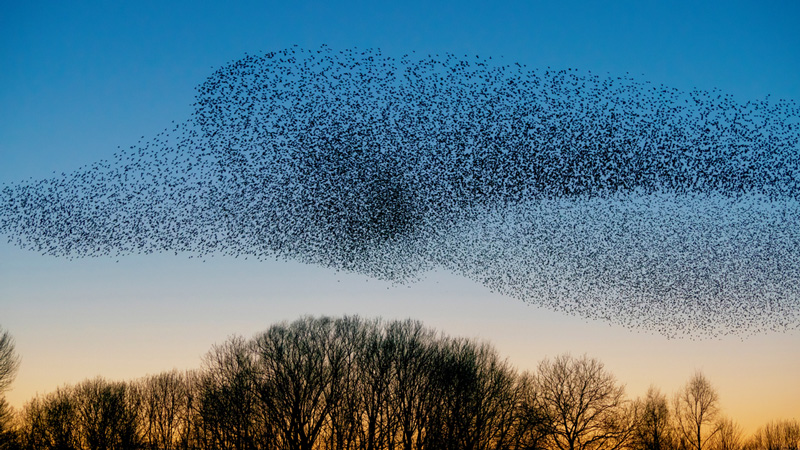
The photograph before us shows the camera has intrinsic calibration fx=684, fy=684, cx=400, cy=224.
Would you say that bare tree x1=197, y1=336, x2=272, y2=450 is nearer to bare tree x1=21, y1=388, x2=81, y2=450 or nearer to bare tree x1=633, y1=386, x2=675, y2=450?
bare tree x1=21, y1=388, x2=81, y2=450

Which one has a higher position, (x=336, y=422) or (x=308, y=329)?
(x=308, y=329)

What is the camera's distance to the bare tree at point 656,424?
60.2 metres

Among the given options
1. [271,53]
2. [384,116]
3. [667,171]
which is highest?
[271,53]

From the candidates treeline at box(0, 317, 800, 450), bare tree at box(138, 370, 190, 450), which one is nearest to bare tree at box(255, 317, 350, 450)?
treeline at box(0, 317, 800, 450)

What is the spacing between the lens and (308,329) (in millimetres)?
50250

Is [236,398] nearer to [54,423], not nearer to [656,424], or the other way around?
[54,423]

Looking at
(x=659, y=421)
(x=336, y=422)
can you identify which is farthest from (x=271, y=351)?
Result: (x=659, y=421)

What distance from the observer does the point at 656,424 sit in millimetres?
61250

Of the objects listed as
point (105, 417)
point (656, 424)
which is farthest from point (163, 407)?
point (656, 424)

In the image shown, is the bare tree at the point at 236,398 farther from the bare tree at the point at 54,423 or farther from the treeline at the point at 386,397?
the bare tree at the point at 54,423

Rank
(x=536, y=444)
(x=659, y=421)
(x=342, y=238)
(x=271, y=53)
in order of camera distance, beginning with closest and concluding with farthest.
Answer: (x=271, y=53), (x=342, y=238), (x=536, y=444), (x=659, y=421)

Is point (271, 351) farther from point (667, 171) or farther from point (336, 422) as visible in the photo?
point (667, 171)

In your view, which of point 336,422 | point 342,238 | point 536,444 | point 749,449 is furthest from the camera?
point 749,449

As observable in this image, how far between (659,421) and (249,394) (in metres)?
36.6
